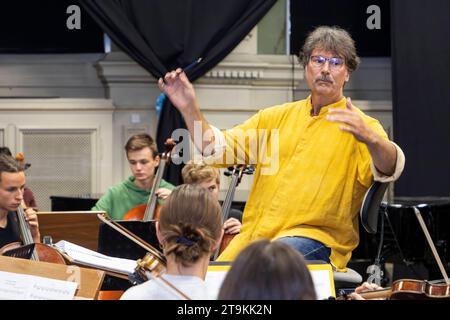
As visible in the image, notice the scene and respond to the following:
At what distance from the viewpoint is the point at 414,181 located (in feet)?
22.8

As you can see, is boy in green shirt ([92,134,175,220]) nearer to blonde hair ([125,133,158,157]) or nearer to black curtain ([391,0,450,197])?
blonde hair ([125,133,158,157])

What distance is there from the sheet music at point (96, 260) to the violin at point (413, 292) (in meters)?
0.80

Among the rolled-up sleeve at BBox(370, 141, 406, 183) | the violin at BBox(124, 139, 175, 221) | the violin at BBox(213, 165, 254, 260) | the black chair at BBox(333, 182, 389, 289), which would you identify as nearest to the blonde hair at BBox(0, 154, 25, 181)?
the violin at BBox(124, 139, 175, 221)

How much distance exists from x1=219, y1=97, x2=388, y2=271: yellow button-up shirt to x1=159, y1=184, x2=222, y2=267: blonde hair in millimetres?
844

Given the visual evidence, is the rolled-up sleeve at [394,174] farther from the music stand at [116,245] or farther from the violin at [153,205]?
the violin at [153,205]

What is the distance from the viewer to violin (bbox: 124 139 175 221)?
5.01 m

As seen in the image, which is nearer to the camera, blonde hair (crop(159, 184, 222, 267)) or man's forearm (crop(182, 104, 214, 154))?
blonde hair (crop(159, 184, 222, 267))

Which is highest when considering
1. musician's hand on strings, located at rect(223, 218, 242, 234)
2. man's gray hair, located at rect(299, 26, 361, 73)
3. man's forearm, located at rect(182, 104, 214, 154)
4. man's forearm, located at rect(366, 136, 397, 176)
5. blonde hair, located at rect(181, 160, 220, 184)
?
man's gray hair, located at rect(299, 26, 361, 73)

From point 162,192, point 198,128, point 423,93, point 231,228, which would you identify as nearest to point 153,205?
point 162,192

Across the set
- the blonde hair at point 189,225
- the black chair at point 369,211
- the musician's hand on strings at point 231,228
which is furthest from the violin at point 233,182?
the blonde hair at point 189,225

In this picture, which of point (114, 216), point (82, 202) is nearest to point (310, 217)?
point (114, 216)

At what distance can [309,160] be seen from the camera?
352 cm

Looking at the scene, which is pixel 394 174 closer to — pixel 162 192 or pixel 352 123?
pixel 352 123

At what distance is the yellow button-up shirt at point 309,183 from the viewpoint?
347cm
